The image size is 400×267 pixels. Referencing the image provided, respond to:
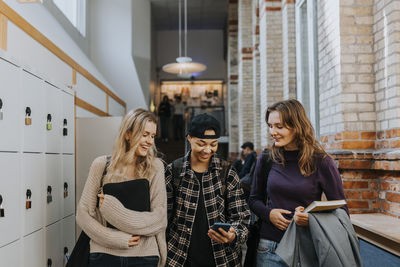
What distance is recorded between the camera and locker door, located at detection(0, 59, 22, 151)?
2338 mm

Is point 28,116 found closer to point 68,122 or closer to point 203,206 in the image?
point 68,122

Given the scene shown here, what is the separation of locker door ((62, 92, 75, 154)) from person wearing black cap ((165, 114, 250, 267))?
157 centimetres

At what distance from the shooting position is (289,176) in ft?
6.88

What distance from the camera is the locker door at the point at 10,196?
2.34 m

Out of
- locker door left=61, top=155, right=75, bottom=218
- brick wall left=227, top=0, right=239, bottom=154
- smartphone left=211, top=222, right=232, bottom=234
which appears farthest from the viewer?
brick wall left=227, top=0, right=239, bottom=154

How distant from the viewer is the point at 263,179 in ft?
7.40

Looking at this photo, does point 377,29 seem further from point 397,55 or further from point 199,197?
point 199,197

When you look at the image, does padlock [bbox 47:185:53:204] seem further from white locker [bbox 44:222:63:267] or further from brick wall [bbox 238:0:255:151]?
brick wall [bbox 238:0:255:151]

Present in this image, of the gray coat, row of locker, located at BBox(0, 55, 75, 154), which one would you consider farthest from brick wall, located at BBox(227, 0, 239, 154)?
the gray coat

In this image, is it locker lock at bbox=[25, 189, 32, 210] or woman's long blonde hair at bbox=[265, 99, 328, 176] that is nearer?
woman's long blonde hair at bbox=[265, 99, 328, 176]

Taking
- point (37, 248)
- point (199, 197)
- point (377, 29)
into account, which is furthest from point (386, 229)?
point (37, 248)

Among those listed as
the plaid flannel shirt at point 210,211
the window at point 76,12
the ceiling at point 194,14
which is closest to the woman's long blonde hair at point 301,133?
the plaid flannel shirt at point 210,211

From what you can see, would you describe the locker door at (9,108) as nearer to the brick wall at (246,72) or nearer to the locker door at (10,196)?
the locker door at (10,196)

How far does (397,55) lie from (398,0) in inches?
16.2
